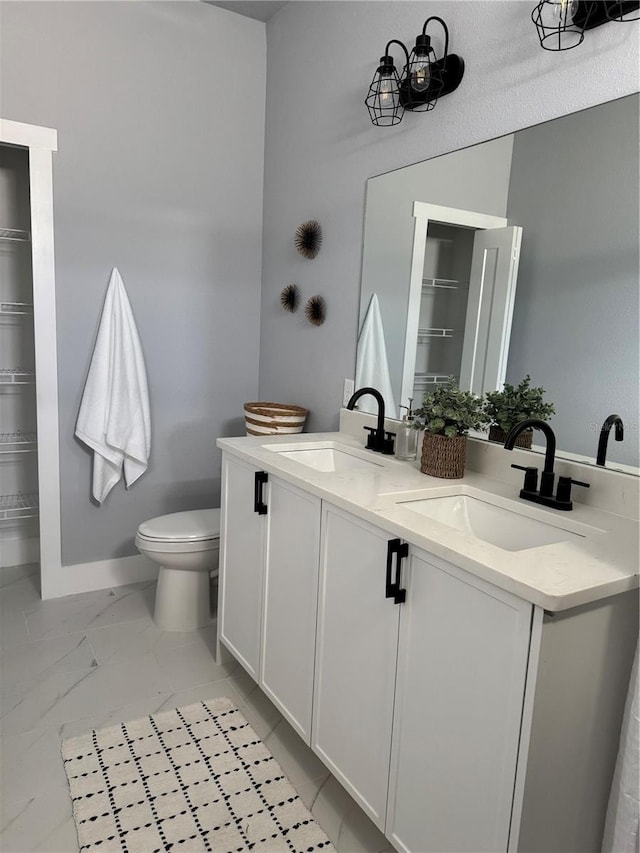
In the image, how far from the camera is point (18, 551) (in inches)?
129

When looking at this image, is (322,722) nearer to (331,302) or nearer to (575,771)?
(575,771)

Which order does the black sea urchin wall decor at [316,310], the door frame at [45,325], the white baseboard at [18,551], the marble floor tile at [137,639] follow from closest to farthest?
the marble floor tile at [137,639] → the door frame at [45,325] → the black sea urchin wall decor at [316,310] → the white baseboard at [18,551]

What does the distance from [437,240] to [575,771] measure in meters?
1.59

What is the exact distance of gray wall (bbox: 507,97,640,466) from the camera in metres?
1.49

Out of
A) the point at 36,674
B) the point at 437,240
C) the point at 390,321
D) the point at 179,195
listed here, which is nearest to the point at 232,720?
the point at 36,674

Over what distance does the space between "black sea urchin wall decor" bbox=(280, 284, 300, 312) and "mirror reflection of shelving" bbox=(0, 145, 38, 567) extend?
1236 mm

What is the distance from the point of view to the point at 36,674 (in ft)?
7.53

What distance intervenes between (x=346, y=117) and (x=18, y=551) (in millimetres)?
2662

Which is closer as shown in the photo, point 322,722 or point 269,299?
point 322,722

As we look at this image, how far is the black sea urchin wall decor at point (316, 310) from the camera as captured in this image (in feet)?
8.93

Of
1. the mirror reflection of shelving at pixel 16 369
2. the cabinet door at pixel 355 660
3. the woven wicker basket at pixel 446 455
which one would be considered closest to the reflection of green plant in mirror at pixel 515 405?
the woven wicker basket at pixel 446 455

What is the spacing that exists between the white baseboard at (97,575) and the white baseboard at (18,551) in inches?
17.8

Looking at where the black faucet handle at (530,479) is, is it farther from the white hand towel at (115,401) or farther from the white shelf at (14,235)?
the white shelf at (14,235)

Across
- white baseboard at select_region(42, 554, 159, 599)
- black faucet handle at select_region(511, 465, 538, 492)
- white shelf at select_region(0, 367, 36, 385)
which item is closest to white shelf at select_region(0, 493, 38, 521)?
white baseboard at select_region(42, 554, 159, 599)
